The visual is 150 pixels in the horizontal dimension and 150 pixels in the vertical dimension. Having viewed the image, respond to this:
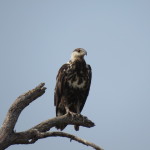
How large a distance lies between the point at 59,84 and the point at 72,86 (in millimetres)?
306

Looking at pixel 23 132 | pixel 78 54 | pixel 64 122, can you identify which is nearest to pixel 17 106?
pixel 23 132

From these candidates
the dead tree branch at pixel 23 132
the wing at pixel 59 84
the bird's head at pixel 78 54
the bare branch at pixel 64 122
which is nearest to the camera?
the dead tree branch at pixel 23 132

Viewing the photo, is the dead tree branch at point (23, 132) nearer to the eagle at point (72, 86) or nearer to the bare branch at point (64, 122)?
the bare branch at point (64, 122)

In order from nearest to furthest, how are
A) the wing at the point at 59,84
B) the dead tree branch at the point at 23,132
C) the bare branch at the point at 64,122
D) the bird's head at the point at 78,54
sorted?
the dead tree branch at the point at 23,132
the bare branch at the point at 64,122
the wing at the point at 59,84
the bird's head at the point at 78,54

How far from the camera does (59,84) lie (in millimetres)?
8422

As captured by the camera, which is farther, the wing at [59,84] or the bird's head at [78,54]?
the bird's head at [78,54]

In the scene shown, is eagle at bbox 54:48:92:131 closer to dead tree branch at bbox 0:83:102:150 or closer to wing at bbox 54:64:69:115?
wing at bbox 54:64:69:115

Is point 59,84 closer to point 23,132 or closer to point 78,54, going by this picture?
point 78,54

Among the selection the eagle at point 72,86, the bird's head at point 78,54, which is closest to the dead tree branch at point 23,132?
the eagle at point 72,86

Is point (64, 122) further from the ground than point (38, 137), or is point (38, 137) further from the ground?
point (64, 122)

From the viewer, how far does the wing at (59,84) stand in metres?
8.39

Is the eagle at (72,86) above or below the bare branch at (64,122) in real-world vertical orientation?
above

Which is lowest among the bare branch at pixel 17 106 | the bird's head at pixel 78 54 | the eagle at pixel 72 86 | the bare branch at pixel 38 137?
the bare branch at pixel 38 137

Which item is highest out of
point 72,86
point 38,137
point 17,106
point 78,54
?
point 78,54
